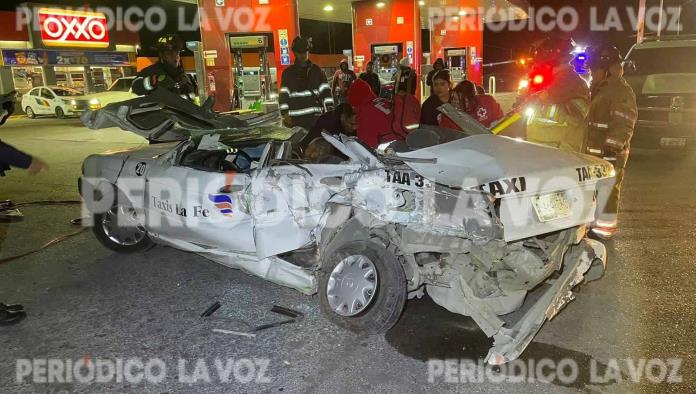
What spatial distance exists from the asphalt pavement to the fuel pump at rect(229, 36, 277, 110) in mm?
11176

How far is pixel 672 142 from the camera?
337 inches

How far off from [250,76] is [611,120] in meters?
12.8

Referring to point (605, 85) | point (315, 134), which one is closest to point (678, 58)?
point (605, 85)

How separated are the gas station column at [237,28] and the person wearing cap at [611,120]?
36.0ft

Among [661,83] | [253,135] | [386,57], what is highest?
[386,57]

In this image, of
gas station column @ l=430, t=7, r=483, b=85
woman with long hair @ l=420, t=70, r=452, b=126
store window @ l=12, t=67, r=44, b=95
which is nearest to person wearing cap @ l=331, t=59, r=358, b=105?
woman with long hair @ l=420, t=70, r=452, b=126

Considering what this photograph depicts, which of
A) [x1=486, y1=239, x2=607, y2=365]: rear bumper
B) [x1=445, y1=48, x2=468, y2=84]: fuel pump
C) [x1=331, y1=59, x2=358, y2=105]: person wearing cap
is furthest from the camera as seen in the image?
[x1=445, y1=48, x2=468, y2=84]: fuel pump

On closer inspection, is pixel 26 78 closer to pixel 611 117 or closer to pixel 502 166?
pixel 611 117

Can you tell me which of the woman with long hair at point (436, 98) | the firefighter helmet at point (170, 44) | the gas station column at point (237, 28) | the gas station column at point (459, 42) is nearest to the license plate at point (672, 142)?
the woman with long hair at point (436, 98)

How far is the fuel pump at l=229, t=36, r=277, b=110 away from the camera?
15.5 metres

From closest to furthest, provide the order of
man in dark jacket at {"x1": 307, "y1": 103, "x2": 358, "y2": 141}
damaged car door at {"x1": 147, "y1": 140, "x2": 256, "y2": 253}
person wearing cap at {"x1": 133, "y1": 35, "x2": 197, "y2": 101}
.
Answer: damaged car door at {"x1": 147, "y1": 140, "x2": 256, "y2": 253} → man in dark jacket at {"x1": 307, "y1": 103, "x2": 358, "y2": 141} → person wearing cap at {"x1": 133, "y1": 35, "x2": 197, "y2": 101}

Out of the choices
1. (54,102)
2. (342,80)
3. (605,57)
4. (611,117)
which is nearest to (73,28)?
(54,102)

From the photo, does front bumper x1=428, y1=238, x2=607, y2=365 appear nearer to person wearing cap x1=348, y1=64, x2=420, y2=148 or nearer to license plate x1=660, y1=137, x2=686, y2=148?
person wearing cap x1=348, y1=64, x2=420, y2=148

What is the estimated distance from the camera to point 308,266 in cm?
383
